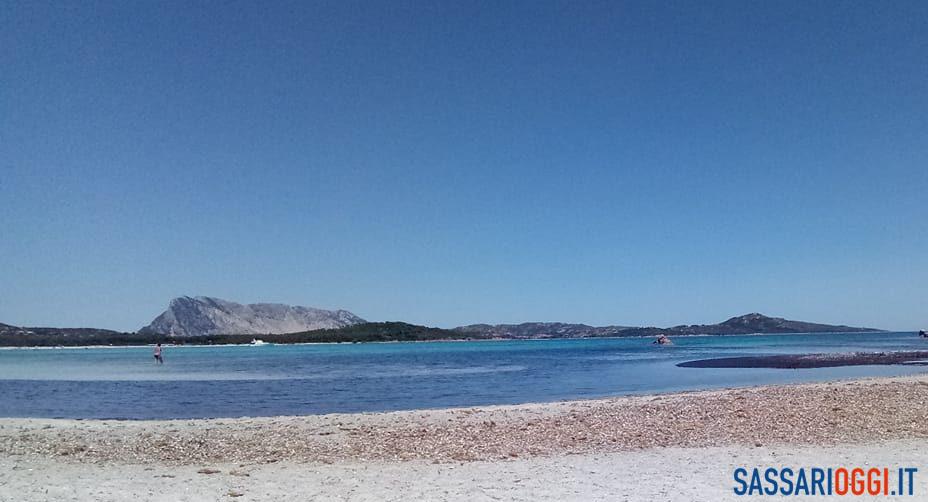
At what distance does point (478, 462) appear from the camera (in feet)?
33.6

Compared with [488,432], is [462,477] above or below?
above

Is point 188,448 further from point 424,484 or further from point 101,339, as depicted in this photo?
point 101,339

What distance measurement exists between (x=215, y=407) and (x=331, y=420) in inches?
286

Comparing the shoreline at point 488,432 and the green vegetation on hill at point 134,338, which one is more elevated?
the shoreline at point 488,432

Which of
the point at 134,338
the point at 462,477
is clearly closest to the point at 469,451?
the point at 462,477

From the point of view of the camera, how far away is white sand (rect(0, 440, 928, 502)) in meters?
8.12

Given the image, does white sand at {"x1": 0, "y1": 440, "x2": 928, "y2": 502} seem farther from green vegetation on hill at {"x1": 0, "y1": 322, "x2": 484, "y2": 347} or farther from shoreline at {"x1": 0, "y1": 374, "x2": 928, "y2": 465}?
green vegetation on hill at {"x1": 0, "y1": 322, "x2": 484, "y2": 347}

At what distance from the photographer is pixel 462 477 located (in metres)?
9.14

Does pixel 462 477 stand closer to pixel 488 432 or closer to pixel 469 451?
pixel 469 451

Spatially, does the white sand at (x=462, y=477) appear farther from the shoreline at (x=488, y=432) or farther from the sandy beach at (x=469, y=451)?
the shoreline at (x=488, y=432)

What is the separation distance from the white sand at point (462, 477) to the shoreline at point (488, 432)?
0.65 metres

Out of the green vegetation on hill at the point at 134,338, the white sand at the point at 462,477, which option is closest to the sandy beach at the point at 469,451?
the white sand at the point at 462,477

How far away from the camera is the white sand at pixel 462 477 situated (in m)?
8.12

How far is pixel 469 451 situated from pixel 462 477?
6.88ft
